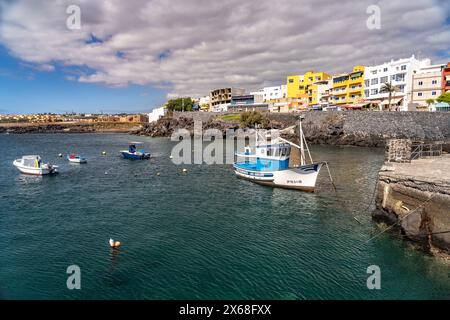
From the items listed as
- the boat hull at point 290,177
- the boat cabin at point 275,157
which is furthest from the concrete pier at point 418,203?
the boat cabin at point 275,157

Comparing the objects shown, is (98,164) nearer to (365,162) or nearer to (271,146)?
(271,146)

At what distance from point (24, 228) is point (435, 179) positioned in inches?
1076

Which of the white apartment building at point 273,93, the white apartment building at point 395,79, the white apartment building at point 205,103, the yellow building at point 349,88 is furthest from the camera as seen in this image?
the white apartment building at point 205,103

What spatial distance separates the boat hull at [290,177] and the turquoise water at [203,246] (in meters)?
1.30

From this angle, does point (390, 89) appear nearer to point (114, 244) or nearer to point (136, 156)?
point (136, 156)

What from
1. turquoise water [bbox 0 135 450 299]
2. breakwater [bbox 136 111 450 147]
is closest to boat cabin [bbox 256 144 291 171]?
turquoise water [bbox 0 135 450 299]

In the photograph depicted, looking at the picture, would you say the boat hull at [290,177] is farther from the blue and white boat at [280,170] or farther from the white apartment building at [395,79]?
the white apartment building at [395,79]

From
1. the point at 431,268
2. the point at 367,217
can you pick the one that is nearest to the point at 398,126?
the point at 367,217

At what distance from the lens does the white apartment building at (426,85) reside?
237 ft

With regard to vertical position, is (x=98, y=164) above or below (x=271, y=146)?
below

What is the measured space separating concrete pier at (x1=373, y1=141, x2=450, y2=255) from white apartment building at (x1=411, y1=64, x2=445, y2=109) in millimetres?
64896

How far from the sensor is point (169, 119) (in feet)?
439

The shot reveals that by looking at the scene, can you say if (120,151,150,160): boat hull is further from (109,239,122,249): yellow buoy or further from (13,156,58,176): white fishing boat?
(109,239,122,249): yellow buoy
